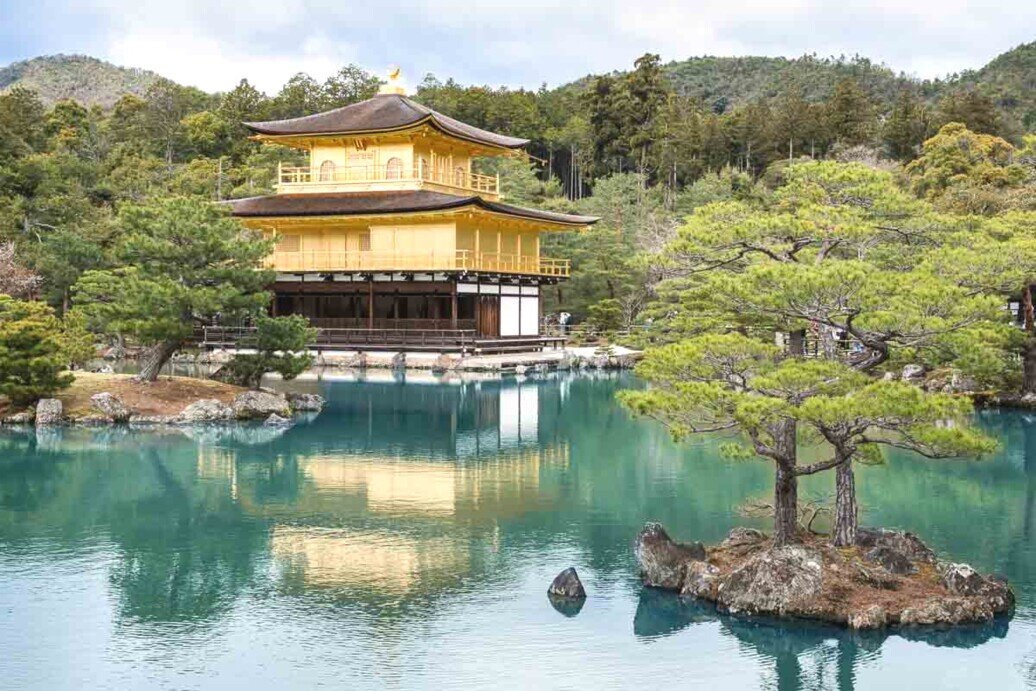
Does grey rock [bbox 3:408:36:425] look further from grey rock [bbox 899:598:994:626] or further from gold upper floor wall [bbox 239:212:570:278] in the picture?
grey rock [bbox 899:598:994:626]

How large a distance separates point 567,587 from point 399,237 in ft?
86.2

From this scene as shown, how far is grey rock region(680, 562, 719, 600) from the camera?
9445 mm

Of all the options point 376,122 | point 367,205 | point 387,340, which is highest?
point 376,122

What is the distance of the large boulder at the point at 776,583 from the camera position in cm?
895

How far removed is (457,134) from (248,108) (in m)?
29.0

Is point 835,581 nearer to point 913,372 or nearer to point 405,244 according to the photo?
point 913,372

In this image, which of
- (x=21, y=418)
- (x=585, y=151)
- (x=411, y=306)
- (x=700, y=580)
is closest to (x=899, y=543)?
(x=700, y=580)

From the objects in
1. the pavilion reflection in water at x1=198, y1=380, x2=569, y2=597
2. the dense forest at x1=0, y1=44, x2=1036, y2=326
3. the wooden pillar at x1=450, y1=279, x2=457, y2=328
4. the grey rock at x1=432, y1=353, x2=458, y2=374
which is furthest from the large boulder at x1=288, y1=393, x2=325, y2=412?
the dense forest at x1=0, y1=44, x2=1036, y2=326

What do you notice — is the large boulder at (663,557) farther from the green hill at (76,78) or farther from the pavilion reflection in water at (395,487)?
the green hill at (76,78)

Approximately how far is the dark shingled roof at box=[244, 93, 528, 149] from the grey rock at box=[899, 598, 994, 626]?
27950 mm

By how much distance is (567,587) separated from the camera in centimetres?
959

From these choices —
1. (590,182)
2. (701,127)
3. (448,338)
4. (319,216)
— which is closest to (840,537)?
(448,338)

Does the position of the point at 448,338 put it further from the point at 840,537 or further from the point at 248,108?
the point at 248,108

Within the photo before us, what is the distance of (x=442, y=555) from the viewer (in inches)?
431
